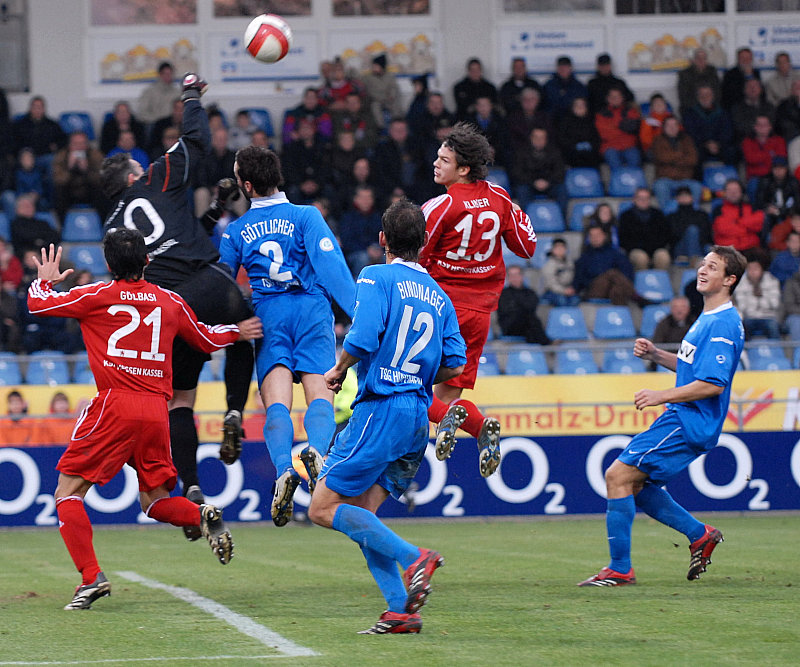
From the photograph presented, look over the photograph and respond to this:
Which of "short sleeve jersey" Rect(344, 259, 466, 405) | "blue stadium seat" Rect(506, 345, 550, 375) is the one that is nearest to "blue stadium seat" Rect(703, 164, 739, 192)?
"blue stadium seat" Rect(506, 345, 550, 375)

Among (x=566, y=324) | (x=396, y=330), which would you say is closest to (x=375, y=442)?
(x=396, y=330)

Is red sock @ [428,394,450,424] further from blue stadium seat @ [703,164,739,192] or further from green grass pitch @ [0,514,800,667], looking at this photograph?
blue stadium seat @ [703,164,739,192]

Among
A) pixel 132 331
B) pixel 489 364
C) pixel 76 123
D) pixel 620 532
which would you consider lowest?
pixel 620 532

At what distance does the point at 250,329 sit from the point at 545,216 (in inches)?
437

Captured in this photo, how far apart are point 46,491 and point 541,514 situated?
5.36 meters

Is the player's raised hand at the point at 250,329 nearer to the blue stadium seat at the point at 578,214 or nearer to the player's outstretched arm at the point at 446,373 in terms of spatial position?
the player's outstretched arm at the point at 446,373

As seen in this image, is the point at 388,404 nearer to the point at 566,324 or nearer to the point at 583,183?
the point at 566,324

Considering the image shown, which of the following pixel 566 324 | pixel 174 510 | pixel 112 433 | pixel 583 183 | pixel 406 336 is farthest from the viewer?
pixel 583 183

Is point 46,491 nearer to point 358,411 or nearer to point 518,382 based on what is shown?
point 518,382

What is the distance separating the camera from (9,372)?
13.8 meters

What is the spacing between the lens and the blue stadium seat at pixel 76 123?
1905cm

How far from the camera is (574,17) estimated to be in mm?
21188

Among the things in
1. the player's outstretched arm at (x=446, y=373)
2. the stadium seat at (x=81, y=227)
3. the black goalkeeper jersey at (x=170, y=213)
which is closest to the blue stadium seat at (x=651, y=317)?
the stadium seat at (x=81, y=227)

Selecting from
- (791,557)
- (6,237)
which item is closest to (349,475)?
(791,557)
